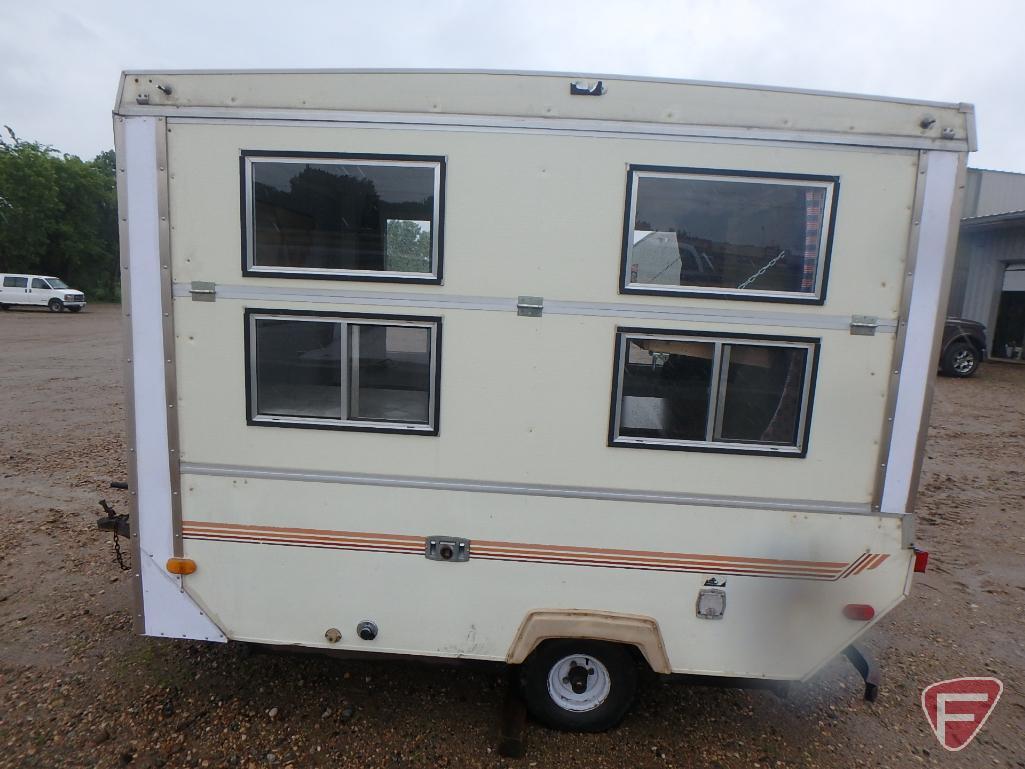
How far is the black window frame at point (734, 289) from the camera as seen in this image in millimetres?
2568

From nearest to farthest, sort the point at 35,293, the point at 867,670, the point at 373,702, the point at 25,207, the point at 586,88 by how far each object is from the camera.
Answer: the point at 586,88 → the point at 867,670 → the point at 373,702 → the point at 35,293 → the point at 25,207

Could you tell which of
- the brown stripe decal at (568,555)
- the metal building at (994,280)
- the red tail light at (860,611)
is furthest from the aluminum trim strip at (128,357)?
the metal building at (994,280)

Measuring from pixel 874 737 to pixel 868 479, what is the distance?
1.63m

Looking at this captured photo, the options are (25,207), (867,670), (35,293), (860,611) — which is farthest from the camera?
(25,207)

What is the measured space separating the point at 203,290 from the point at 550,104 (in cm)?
176

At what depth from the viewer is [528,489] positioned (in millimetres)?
2762

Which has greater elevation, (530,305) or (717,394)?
(530,305)

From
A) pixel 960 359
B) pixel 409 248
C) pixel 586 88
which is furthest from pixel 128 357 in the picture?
pixel 960 359

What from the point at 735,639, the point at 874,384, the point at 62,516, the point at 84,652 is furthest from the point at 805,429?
the point at 62,516

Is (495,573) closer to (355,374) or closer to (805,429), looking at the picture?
(355,374)

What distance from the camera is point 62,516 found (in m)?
5.69

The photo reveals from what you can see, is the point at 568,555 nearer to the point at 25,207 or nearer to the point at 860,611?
the point at 860,611

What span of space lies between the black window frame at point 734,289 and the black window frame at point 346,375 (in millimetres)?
897

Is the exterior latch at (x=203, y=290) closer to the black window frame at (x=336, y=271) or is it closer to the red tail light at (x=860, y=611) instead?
the black window frame at (x=336, y=271)
